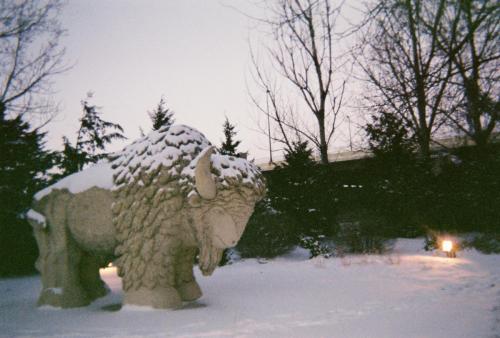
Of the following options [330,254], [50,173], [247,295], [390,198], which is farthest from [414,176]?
[50,173]

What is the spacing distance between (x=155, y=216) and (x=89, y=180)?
959 mm

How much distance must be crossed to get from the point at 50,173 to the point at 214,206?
7.84m

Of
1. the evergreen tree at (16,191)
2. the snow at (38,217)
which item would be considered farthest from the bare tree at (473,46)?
the evergreen tree at (16,191)

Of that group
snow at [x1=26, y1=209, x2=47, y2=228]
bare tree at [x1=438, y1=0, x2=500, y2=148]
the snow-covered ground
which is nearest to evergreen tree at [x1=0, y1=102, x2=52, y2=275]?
the snow-covered ground

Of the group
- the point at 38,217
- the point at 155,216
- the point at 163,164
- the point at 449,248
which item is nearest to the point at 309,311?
the point at 155,216

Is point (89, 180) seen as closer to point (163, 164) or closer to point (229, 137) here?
point (163, 164)

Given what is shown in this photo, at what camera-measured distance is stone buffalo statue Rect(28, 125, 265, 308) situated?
3602 mm

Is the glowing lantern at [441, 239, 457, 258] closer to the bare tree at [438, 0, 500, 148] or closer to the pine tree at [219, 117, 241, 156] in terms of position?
the bare tree at [438, 0, 500, 148]

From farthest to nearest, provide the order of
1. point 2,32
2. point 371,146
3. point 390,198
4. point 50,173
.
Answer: point 371,146, point 390,198, point 50,173, point 2,32

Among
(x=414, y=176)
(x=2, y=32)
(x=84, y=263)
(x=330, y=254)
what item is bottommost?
(x=330, y=254)

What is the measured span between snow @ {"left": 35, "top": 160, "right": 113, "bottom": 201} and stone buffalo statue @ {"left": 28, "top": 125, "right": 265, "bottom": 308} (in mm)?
13

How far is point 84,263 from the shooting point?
14.2 feet

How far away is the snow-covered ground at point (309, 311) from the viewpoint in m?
2.90

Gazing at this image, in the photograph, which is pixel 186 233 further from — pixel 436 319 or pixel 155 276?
pixel 436 319
